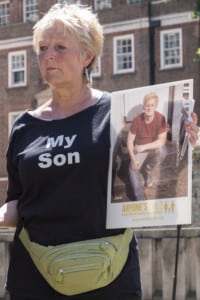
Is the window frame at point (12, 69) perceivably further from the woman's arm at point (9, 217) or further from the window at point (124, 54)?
the woman's arm at point (9, 217)

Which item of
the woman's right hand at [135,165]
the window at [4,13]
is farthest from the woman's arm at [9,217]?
the window at [4,13]

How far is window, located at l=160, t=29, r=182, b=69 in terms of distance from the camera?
34.3m

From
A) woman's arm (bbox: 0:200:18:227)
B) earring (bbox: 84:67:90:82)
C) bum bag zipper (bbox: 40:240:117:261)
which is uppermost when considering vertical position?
earring (bbox: 84:67:90:82)

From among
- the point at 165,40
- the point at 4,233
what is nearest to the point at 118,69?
the point at 165,40

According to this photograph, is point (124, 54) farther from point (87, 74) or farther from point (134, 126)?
point (134, 126)

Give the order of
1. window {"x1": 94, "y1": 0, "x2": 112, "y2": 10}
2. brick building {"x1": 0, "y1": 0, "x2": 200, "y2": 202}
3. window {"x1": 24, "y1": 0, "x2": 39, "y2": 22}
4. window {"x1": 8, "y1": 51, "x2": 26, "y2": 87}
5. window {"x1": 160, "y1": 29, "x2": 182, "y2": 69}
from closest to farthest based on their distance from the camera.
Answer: brick building {"x1": 0, "y1": 0, "x2": 200, "y2": 202} → window {"x1": 160, "y1": 29, "x2": 182, "y2": 69} → window {"x1": 94, "y1": 0, "x2": 112, "y2": 10} → window {"x1": 8, "y1": 51, "x2": 26, "y2": 87} → window {"x1": 24, "y1": 0, "x2": 39, "y2": 22}

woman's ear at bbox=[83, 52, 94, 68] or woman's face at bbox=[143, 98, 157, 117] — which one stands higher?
woman's ear at bbox=[83, 52, 94, 68]

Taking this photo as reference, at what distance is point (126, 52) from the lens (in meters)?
35.7

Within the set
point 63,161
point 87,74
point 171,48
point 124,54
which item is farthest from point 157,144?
point 124,54

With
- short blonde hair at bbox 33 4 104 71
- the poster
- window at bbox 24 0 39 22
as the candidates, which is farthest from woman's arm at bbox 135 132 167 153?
window at bbox 24 0 39 22

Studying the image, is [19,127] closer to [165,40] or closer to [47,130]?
[47,130]

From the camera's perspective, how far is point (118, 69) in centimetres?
3541

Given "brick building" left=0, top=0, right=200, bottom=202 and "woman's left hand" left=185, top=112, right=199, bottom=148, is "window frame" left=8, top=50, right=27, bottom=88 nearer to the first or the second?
"brick building" left=0, top=0, right=200, bottom=202

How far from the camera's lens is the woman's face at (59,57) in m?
2.84
